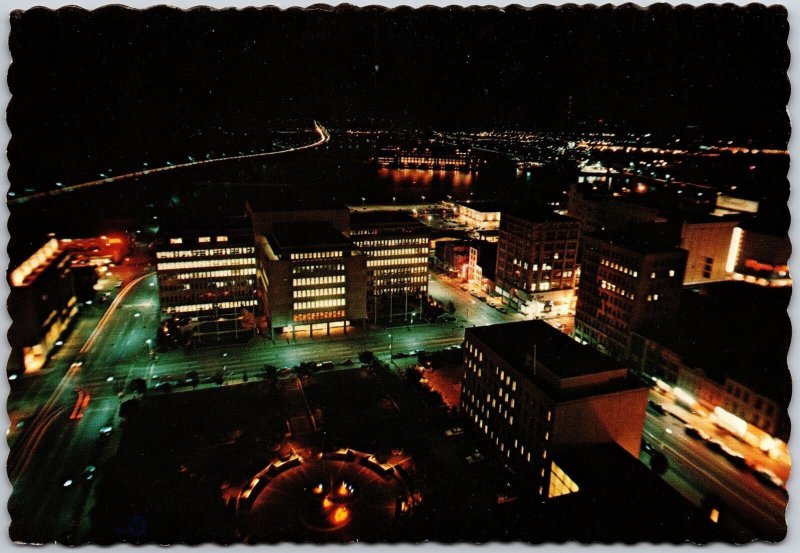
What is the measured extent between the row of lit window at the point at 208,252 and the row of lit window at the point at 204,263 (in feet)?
1.69

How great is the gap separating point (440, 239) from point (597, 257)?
28.8m

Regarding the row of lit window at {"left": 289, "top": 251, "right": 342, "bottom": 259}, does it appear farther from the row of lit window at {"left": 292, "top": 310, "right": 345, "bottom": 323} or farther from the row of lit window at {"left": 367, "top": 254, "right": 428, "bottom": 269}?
the row of lit window at {"left": 367, "top": 254, "right": 428, "bottom": 269}

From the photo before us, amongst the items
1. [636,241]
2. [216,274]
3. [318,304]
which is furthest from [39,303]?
[636,241]

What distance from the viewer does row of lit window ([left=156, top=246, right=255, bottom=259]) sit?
41.2 metres

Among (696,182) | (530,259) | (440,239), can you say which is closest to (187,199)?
(440,239)

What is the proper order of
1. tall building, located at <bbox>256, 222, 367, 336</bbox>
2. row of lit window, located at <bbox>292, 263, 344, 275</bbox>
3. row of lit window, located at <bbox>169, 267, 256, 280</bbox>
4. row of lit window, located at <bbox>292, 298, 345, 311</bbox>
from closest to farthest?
tall building, located at <bbox>256, 222, 367, 336</bbox> → row of lit window, located at <bbox>292, 263, 344, 275</bbox> → row of lit window, located at <bbox>292, 298, 345, 311</bbox> → row of lit window, located at <bbox>169, 267, 256, 280</bbox>

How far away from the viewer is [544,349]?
75.9 ft

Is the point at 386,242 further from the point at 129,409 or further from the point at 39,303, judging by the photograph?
the point at 39,303

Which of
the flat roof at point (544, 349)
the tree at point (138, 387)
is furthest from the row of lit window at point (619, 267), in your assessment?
the tree at point (138, 387)

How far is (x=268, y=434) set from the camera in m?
Answer: 25.1

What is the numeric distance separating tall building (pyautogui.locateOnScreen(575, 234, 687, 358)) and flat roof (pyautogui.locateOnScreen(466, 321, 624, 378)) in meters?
11.5

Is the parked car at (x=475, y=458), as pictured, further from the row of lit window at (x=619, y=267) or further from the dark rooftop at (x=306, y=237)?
the dark rooftop at (x=306, y=237)

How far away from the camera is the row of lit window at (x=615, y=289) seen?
1359 inches

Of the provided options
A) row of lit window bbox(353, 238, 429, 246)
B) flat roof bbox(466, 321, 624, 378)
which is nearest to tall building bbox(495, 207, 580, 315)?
row of lit window bbox(353, 238, 429, 246)
